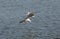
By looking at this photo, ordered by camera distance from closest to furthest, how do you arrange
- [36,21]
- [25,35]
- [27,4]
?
1. [25,35]
2. [36,21]
3. [27,4]

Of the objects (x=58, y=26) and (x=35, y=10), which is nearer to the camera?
(x=58, y=26)

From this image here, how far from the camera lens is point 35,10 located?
627 cm

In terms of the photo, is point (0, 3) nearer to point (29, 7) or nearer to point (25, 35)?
point (29, 7)

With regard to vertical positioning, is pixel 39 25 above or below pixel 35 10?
below

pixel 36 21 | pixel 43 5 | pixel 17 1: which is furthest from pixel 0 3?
pixel 36 21

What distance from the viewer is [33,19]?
5727 millimetres

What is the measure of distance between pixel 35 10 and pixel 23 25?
0.85m

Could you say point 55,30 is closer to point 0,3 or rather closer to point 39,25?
point 39,25

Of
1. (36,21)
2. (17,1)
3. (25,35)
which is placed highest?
(17,1)

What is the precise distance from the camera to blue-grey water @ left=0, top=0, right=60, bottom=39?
208 inches

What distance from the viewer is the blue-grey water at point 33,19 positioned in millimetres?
5289

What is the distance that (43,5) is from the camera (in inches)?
261

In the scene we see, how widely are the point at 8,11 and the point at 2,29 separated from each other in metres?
0.92

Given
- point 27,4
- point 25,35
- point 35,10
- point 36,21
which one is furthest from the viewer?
point 27,4
